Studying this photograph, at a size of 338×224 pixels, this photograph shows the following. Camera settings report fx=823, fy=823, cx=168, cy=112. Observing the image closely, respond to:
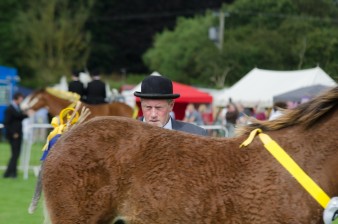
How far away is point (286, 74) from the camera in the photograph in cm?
2291

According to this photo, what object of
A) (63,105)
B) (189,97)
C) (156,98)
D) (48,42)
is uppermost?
(156,98)

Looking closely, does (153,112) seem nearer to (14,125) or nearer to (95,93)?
(14,125)

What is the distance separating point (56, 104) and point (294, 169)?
45.2ft

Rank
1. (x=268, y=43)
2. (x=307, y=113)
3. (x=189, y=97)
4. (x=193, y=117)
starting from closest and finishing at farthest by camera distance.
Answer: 1. (x=307, y=113)
2. (x=193, y=117)
3. (x=189, y=97)
4. (x=268, y=43)

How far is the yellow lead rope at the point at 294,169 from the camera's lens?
4.68m

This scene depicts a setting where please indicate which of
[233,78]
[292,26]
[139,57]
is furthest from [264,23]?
[139,57]

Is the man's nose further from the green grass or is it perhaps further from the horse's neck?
the horse's neck

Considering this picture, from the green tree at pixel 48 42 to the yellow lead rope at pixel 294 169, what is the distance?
4546 centimetres

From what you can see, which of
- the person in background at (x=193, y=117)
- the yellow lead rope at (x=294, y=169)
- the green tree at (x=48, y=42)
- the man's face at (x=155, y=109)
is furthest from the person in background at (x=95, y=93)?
the green tree at (x=48, y=42)

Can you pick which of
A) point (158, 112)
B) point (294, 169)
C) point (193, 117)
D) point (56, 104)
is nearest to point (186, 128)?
point (158, 112)

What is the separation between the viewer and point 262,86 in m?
24.0

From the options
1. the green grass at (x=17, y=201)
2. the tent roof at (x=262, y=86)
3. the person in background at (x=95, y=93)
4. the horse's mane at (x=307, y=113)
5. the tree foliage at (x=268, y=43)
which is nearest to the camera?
the horse's mane at (x=307, y=113)

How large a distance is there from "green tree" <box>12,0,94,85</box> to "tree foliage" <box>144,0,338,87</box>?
6981 mm

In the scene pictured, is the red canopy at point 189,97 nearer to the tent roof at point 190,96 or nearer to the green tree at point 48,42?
the tent roof at point 190,96
